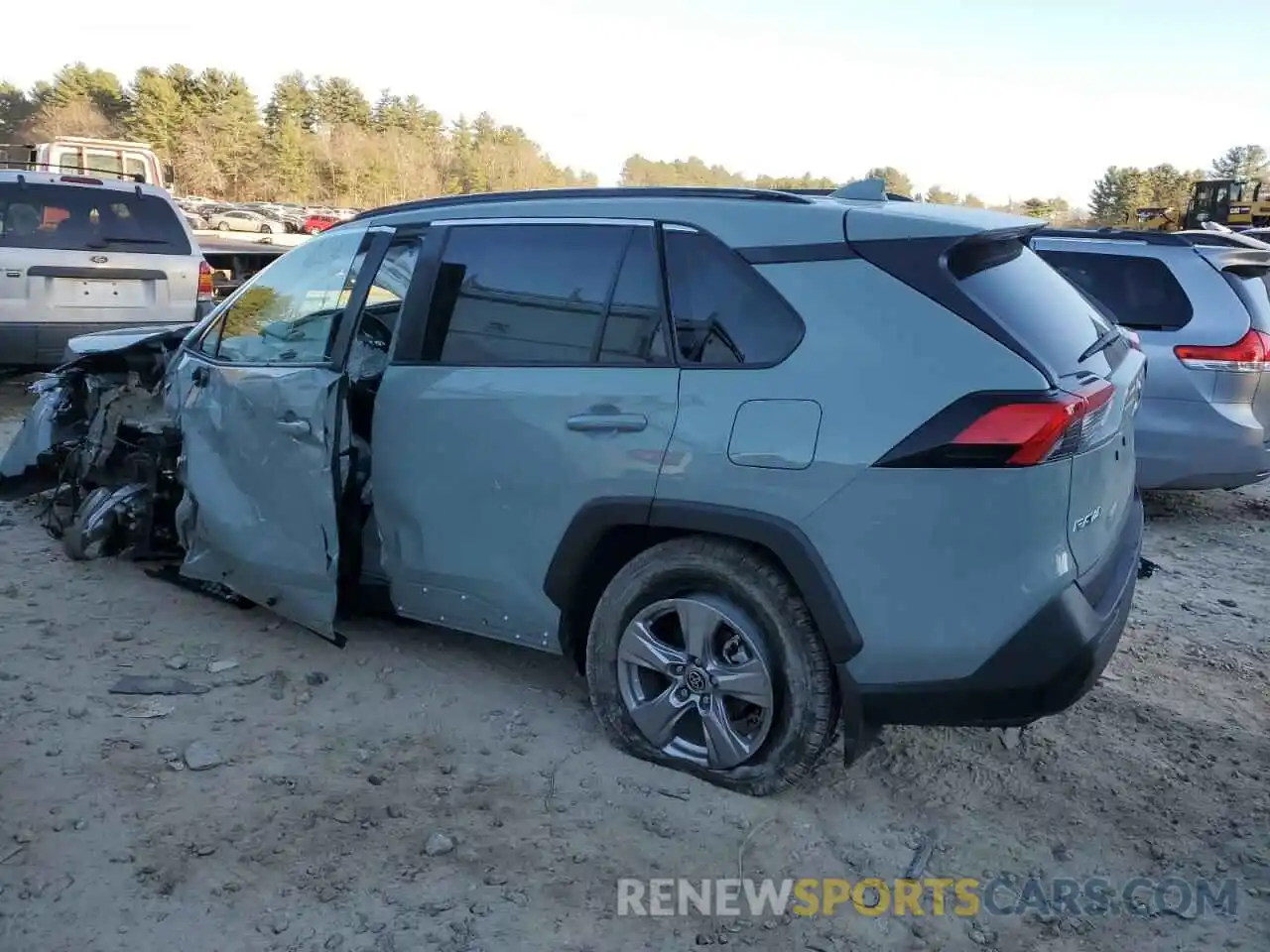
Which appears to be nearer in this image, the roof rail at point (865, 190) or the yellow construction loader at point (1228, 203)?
the roof rail at point (865, 190)

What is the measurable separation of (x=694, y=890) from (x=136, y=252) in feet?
25.6

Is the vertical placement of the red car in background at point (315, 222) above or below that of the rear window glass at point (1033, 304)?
below

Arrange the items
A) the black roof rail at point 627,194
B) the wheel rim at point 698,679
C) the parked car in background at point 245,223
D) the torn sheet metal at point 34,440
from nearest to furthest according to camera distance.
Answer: the wheel rim at point 698,679 → the black roof rail at point 627,194 → the torn sheet metal at point 34,440 → the parked car in background at point 245,223

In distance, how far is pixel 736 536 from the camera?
294cm

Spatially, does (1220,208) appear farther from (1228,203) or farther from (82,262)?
(82,262)

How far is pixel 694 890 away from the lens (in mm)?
2717

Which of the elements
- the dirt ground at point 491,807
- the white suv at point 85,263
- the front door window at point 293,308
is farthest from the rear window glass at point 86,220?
the dirt ground at point 491,807

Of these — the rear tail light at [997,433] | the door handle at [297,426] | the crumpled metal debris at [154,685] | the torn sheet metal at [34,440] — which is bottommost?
the crumpled metal debris at [154,685]

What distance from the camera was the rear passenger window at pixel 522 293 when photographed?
328 cm

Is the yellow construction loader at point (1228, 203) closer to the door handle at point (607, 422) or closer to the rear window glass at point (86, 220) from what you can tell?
the rear window glass at point (86, 220)

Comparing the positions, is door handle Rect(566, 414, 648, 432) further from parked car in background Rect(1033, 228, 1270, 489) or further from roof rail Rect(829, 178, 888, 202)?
parked car in background Rect(1033, 228, 1270, 489)

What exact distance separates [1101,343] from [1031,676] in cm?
114

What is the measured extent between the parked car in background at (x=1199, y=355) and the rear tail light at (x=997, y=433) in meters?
3.77

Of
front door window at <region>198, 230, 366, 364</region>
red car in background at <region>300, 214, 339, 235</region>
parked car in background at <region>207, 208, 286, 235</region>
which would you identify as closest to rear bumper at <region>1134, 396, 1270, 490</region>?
front door window at <region>198, 230, 366, 364</region>
